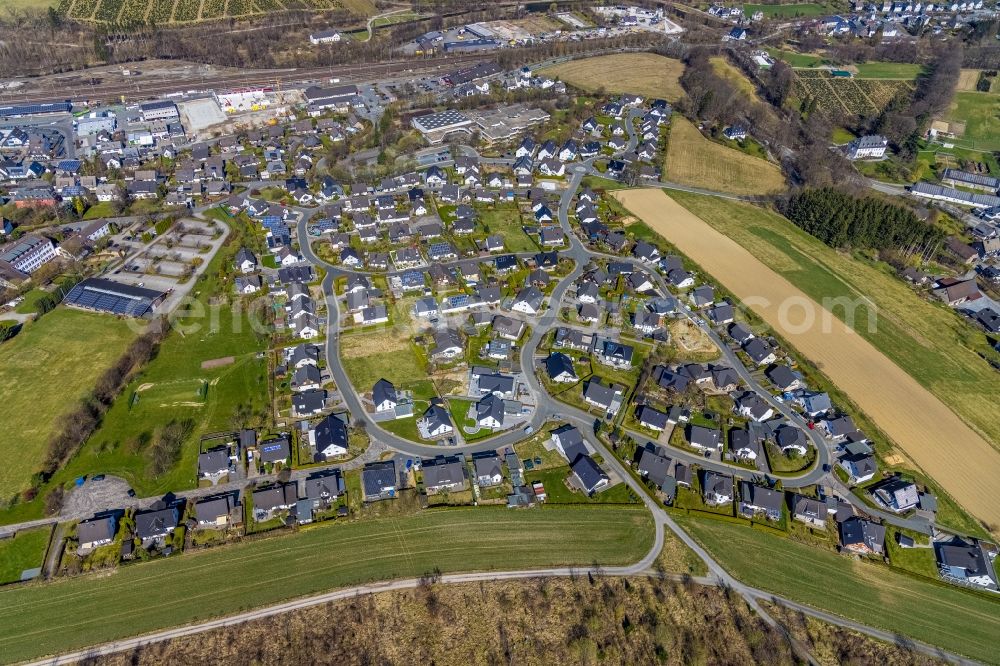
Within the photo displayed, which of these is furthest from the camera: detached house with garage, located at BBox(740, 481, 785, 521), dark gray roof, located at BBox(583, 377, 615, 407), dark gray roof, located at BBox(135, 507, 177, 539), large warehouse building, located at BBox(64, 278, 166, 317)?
large warehouse building, located at BBox(64, 278, 166, 317)

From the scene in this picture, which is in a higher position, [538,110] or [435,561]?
[538,110]

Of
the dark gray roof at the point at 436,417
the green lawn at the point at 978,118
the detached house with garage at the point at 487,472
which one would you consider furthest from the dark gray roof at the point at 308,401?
the green lawn at the point at 978,118

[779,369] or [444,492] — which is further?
[779,369]

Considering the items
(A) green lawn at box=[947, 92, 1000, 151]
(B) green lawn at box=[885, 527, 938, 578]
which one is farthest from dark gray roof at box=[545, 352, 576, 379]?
(A) green lawn at box=[947, 92, 1000, 151]

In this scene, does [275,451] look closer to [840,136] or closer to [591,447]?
[591,447]

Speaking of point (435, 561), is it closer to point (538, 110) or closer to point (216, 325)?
point (216, 325)

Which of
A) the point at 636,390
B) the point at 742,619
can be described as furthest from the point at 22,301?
the point at 742,619

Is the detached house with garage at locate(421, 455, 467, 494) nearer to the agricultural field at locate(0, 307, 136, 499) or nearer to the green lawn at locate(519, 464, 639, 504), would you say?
the green lawn at locate(519, 464, 639, 504)
